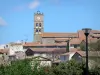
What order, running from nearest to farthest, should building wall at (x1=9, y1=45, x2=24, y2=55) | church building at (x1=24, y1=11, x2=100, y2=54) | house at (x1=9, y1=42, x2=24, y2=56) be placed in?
1. church building at (x1=24, y1=11, x2=100, y2=54)
2. building wall at (x1=9, y1=45, x2=24, y2=55)
3. house at (x1=9, y1=42, x2=24, y2=56)

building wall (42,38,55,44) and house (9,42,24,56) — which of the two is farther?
building wall (42,38,55,44)

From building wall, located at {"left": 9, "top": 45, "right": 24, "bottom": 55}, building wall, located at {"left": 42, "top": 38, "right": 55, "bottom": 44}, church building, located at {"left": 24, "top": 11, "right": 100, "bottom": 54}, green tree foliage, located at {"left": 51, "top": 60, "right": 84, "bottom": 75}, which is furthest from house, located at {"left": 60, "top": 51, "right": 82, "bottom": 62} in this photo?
building wall, located at {"left": 42, "top": 38, "right": 55, "bottom": 44}

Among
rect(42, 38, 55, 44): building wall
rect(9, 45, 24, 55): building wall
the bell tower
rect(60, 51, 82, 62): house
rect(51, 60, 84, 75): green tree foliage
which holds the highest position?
the bell tower

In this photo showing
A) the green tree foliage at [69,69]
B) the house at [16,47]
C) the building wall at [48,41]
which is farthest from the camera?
the building wall at [48,41]

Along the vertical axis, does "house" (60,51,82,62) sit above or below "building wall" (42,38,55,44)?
below

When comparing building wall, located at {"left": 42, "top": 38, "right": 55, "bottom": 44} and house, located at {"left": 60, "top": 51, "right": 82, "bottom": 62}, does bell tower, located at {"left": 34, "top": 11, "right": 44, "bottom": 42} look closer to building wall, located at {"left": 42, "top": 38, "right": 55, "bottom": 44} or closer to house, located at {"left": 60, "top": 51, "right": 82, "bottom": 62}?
building wall, located at {"left": 42, "top": 38, "right": 55, "bottom": 44}

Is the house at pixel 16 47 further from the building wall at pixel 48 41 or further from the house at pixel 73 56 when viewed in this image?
the house at pixel 73 56

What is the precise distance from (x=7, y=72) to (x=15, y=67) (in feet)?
2.48

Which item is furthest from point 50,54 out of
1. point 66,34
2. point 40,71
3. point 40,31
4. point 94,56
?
point 40,71

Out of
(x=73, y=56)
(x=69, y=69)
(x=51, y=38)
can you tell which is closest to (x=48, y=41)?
(x=51, y=38)

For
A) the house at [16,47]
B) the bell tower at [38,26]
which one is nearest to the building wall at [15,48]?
the house at [16,47]

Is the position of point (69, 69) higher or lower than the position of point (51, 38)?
lower

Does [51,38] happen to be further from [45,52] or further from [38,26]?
[45,52]

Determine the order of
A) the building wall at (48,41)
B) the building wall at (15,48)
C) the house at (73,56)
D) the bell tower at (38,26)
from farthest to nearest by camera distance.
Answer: the bell tower at (38,26) < the building wall at (48,41) < the building wall at (15,48) < the house at (73,56)
